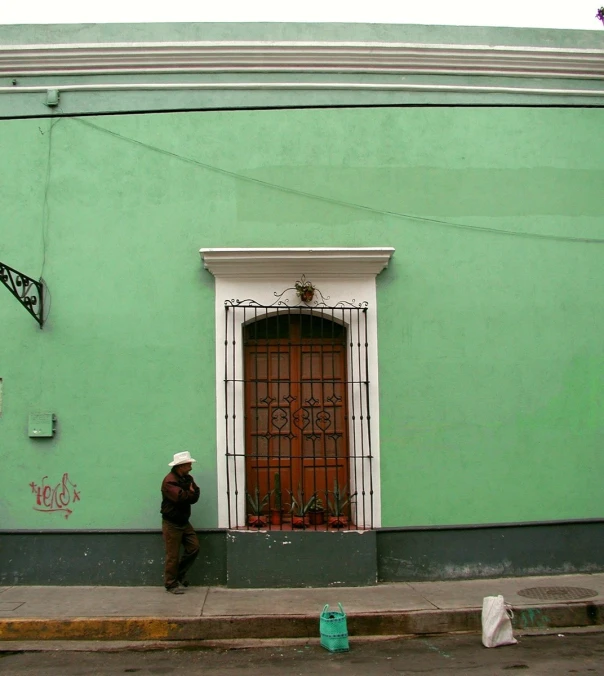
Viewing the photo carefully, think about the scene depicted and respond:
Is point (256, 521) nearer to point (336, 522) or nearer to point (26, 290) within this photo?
point (336, 522)

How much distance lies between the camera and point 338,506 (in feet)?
24.9

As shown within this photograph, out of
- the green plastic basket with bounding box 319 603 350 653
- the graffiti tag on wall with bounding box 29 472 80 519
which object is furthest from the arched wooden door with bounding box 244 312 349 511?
the green plastic basket with bounding box 319 603 350 653

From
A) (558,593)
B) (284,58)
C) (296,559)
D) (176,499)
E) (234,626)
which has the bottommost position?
(234,626)

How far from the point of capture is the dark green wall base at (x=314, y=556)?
7211mm

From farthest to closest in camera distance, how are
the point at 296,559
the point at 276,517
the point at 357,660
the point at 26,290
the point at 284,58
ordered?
the point at 284,58 → the point at 276,517 → the point at 26,290 → the point at 296,559 → the point at 357,660

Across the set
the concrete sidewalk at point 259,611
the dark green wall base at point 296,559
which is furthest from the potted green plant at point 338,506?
the concrete sidewalk at point 259,611

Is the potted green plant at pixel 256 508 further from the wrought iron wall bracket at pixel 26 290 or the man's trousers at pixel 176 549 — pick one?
the wrought iron wall bracket at pixel 26 290

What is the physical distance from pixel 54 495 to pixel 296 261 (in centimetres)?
336

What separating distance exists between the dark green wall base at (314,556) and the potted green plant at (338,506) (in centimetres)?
22

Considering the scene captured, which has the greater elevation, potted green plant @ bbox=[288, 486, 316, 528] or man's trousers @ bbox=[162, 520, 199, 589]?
potted green plant @ bbox=[288, 486, 316, 528]

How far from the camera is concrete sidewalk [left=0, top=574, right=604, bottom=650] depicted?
20.2 feet

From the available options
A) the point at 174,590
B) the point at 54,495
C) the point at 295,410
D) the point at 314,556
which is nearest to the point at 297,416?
the point at 295,410

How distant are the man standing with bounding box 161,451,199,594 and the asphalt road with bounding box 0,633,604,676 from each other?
120 cm

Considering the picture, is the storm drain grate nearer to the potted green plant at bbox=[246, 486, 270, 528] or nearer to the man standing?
the potted green plant at bbox=[246, 486, 270, 528]
